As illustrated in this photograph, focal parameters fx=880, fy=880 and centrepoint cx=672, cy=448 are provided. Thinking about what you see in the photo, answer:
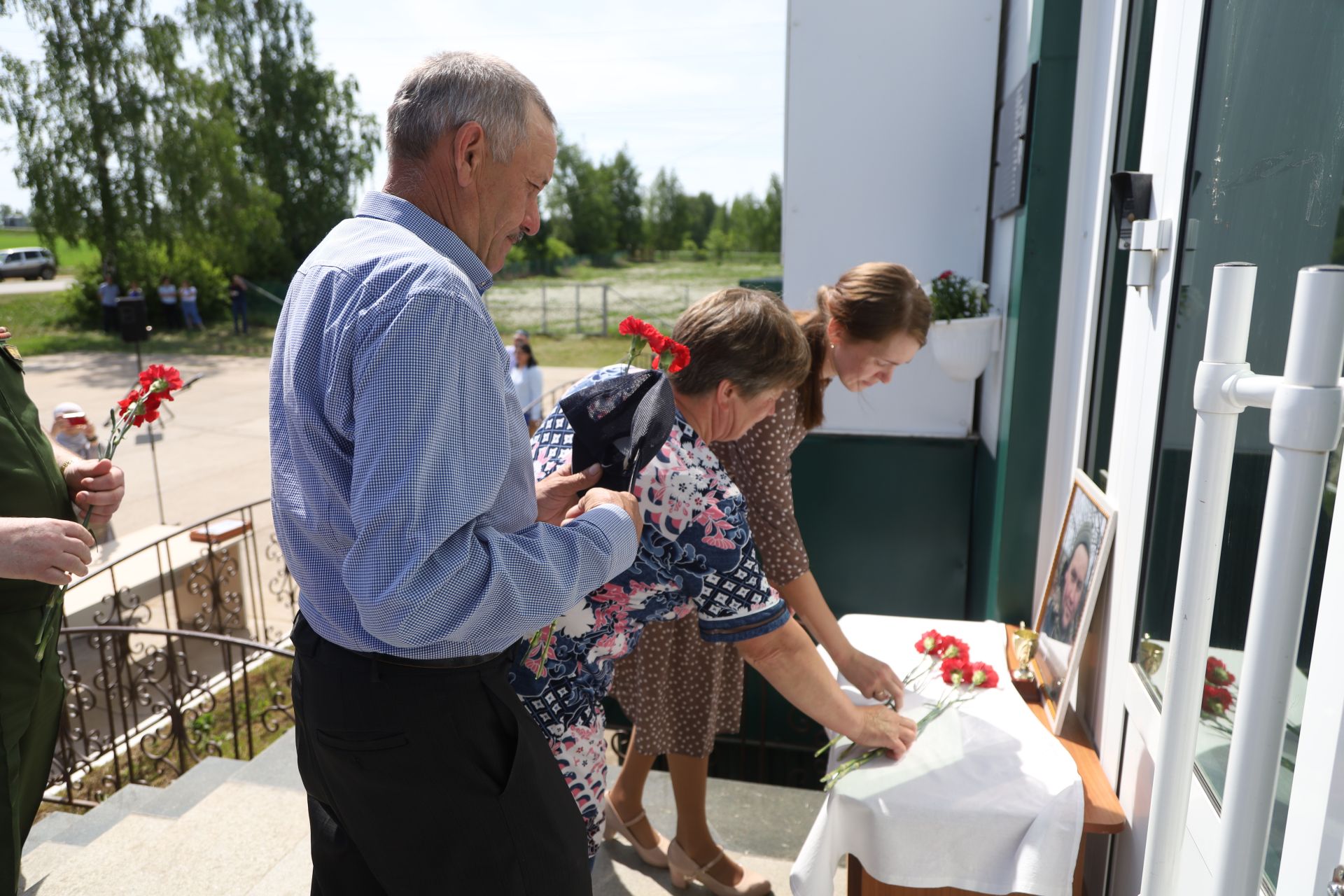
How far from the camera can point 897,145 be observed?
12.3 ft

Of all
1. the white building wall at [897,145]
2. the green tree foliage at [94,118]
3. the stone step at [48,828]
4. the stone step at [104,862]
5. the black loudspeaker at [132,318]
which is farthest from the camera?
the green tree foliage at [94,118]

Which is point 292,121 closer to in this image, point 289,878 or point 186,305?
point 186,305

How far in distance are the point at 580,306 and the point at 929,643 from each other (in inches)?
1112

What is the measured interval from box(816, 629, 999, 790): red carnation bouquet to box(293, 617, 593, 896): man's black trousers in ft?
2.50

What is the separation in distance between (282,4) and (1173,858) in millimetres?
35678

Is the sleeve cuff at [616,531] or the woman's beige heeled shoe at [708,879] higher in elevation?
the sleeve cuff at [616,531]

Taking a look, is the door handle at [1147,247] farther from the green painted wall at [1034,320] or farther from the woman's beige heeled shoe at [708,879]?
the woman's beige heeled shoe at [708,879]

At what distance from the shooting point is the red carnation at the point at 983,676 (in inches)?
84.6

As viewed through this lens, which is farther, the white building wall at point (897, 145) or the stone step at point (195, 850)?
the white building wall at point (897, 145)

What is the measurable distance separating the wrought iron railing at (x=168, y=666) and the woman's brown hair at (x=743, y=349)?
2564mm

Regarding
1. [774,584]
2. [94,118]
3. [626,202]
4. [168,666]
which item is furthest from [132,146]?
[626,202]

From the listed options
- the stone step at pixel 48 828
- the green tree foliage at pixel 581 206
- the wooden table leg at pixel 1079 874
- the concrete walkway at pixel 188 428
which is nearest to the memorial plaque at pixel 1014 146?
the wooden table leg at pixel 1079 874

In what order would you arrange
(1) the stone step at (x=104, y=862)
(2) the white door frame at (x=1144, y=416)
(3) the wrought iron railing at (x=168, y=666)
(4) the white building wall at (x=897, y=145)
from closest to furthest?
(2) the white door frame at (x=1144, y=416) → (1) the stone step at (x=104, y=862) → (4) the white building wall at (x=897, y=145) → (3) the wrought iron railing at (x=168, y=666)

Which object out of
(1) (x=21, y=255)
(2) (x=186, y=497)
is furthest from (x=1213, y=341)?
(1) (x=21, y=255)
